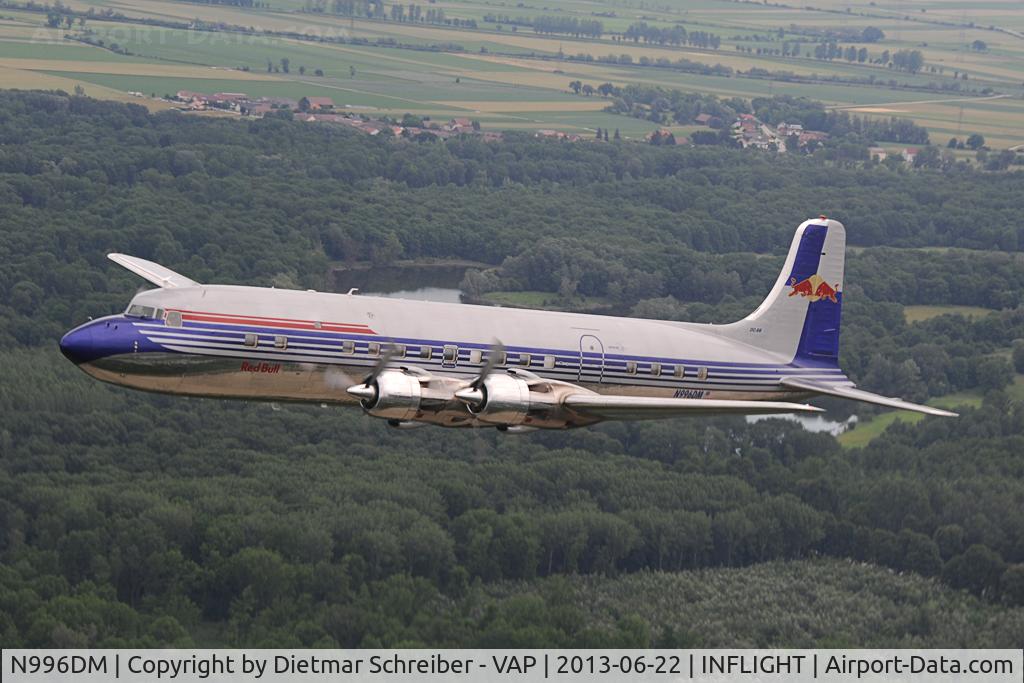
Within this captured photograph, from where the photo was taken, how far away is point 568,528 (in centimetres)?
17412

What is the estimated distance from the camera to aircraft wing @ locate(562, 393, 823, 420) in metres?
68.6

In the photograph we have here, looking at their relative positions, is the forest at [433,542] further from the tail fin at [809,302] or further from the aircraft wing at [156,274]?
the tail fin at [809,302]

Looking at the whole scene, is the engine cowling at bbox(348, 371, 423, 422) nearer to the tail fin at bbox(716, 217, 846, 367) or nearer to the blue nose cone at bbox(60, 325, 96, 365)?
the blue nose cone at bbox(60, 325, 96, 365)

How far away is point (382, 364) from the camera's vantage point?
67250 millimetres

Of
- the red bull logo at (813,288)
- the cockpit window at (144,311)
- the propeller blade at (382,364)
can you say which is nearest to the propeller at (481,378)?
the propeller blade at (382,364)

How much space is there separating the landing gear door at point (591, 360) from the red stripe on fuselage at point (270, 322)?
334 inches

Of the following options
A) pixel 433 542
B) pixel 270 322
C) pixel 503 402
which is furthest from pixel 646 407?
pixel 433 542

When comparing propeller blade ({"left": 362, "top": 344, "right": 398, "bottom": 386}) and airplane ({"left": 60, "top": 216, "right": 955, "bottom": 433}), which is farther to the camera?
propeller blade ({"left": 362, "top": 344, "right": 398, "bottom": 386})

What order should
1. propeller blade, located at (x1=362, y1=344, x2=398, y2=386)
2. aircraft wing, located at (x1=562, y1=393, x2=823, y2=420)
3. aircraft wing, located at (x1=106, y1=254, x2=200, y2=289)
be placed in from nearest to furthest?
propeller blade, located at (x1=362, y1=344, x2=398, y2=386) < aircraft wing, located at (x1=562, y1=393, x2=823, y2=420) < aircraft wing, located at (x1=106, y1=254, x2=200, y2=289)

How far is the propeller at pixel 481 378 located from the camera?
67.0 metres

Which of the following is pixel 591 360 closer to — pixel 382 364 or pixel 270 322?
pixel 382 364

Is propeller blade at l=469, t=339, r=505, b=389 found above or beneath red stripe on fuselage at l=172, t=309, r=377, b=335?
beneath

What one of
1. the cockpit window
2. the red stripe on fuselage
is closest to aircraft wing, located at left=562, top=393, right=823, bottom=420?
the red stripe on fuselage

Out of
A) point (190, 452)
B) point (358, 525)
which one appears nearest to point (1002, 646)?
point (358, 525)
